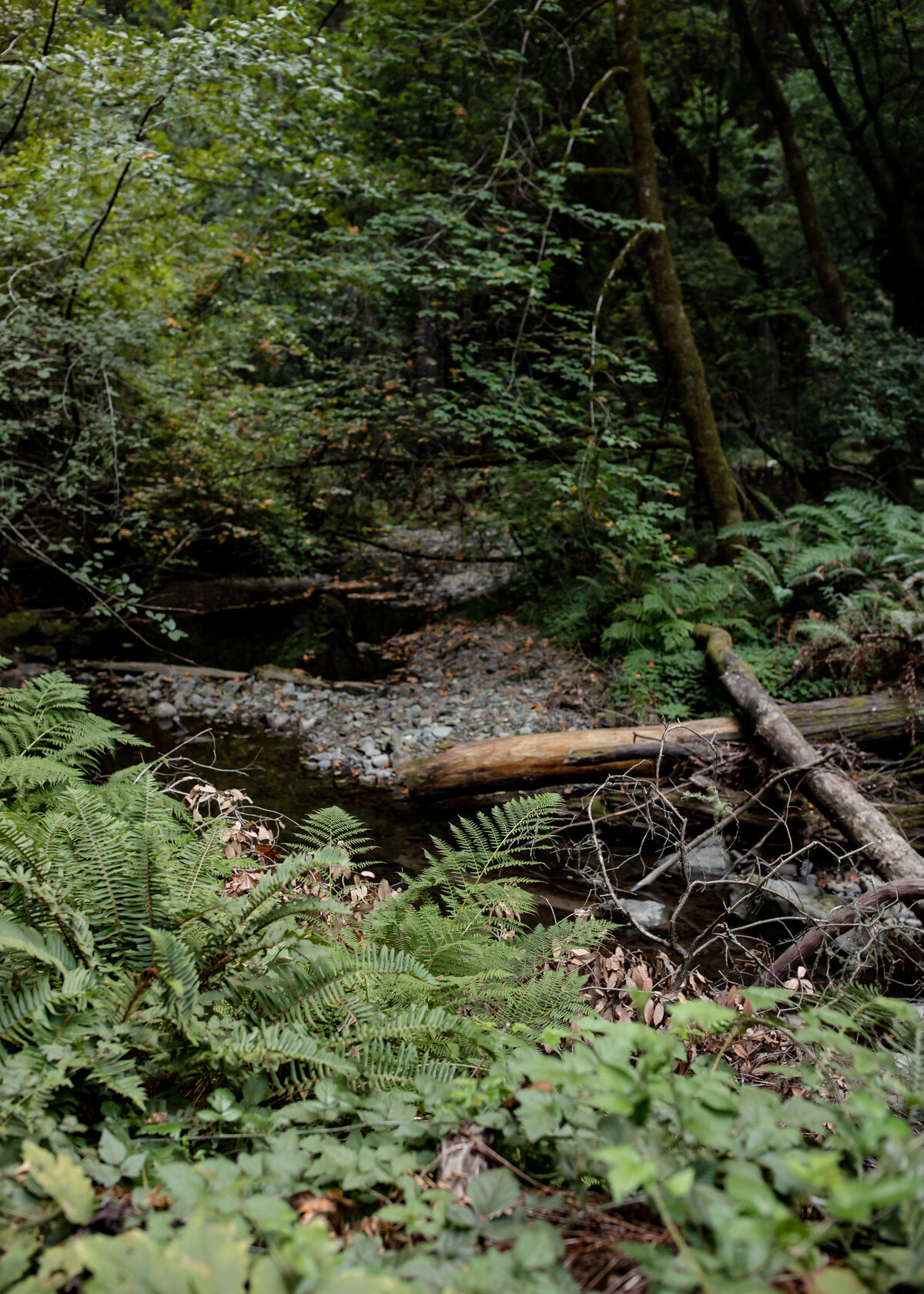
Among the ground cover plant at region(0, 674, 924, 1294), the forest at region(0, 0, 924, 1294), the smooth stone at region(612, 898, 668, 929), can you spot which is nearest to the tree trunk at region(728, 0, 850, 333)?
the forest at region(0, 0, 924, 1294)

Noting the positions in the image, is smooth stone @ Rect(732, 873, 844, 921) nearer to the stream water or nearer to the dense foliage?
the stream water

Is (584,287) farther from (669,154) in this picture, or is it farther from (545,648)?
(545,648)

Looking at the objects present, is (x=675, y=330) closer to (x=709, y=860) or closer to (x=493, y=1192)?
(x=709, y=860)

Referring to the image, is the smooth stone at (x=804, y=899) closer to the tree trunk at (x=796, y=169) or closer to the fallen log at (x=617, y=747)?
the fallen log at (x=617, y=747)

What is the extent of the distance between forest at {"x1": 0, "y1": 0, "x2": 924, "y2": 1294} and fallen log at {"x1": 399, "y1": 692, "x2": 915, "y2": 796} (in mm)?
36

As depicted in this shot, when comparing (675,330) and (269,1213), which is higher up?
(675,330)

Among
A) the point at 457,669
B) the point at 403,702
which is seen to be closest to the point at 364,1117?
the point at 403,702

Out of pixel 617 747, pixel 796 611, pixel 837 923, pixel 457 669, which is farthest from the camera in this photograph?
pixel 457 669

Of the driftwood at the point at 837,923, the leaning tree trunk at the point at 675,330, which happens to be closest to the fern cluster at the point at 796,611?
the leaning tree trunk at the point at 675,330

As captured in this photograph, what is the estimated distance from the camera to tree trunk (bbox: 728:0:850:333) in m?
9.79

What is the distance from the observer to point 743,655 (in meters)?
6.74

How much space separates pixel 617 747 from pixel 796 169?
378 inches

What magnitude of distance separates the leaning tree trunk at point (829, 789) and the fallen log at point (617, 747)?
28cm

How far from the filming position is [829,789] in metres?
4.29
